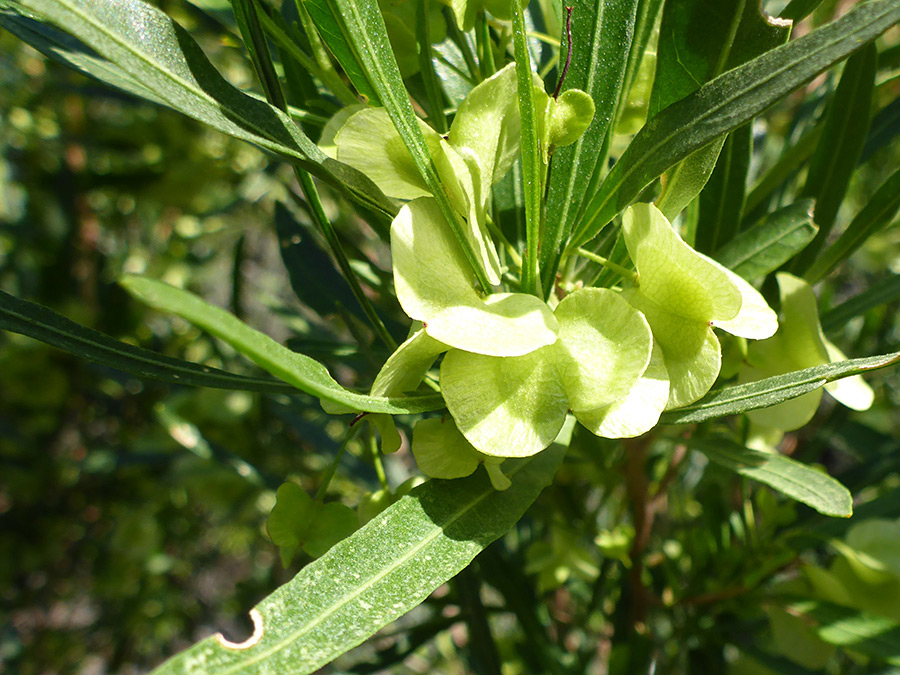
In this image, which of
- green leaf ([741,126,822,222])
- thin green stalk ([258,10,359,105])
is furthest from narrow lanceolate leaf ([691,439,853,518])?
thin green stalk ([258,10,359,105])

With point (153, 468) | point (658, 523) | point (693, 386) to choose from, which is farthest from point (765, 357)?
point (153, 468)

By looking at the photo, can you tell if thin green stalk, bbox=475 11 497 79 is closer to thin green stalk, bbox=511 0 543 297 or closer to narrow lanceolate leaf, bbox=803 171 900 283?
thin green stalk, bbox=511 0 543 297

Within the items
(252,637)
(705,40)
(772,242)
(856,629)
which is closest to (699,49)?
(705,40)

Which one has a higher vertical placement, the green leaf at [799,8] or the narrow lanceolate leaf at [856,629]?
the green leaf at [799,8]

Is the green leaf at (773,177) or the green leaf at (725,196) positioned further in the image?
the green leaf at (773,177)

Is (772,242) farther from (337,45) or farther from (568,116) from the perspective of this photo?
(337,45)

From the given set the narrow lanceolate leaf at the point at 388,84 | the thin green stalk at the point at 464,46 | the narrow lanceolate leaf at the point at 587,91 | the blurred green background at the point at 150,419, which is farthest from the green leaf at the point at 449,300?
the blurred green background at the point at 150,419

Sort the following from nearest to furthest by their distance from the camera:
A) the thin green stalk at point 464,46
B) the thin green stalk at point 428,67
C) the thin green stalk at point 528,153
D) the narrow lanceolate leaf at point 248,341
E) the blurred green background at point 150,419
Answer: the narrow lanceolate leaf at point 248,341 → the thin green stalk at point 528,153 → the thin green stalk at point 428,67 → the thin green stalk at point 464,46 → the blurred green background at point 150,419

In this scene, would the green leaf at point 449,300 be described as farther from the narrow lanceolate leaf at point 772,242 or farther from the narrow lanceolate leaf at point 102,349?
the narrow lanceolate leaf at point 772,242

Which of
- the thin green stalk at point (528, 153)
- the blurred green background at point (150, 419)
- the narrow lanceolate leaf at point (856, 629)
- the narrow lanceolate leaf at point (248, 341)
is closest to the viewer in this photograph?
the narrow lanceolate leaf at point (248, 341)
